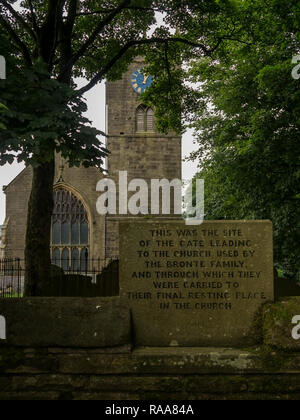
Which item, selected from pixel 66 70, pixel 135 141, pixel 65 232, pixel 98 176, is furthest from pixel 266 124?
pixel 65 232

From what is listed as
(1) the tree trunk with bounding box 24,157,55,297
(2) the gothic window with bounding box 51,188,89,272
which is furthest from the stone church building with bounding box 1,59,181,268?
(1) the tree trunk with bounding box 24,157,55,297

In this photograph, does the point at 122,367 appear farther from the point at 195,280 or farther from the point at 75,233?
the point at 75,233

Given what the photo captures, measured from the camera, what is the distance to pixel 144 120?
2673cm

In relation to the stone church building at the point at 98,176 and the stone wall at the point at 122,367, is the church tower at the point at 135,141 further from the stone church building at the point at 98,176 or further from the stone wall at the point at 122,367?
the stone wall at the point at 122,367

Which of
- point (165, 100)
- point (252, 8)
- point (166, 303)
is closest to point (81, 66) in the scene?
point (165, 100)

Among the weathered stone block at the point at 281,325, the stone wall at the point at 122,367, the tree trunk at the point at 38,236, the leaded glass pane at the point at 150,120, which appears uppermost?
the leaded glass pane at the point at 150,120

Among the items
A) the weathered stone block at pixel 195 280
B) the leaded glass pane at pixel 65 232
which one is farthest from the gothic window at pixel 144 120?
the weathered stone block at pixel 195 280

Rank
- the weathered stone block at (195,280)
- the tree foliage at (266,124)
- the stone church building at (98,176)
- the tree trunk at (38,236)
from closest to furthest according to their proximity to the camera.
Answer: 1. the weathered stone block at (195,280)
2. the tree trunk at (38,236)
3. the tree foliage at (266,124)
4. the stone church building at (98,176)

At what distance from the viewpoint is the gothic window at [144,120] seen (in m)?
26.6

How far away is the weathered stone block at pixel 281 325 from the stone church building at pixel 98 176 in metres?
21.4

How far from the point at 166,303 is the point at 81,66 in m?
10.7

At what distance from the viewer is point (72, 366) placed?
4148 mm

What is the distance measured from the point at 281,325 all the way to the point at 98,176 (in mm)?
22938

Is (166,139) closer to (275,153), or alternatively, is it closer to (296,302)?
(275,153)
